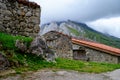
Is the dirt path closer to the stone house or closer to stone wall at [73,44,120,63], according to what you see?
the stone house

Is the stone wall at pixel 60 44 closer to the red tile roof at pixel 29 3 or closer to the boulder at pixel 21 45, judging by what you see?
the red tile roof at pixel 29 3

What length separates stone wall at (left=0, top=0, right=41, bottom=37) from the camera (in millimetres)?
11383

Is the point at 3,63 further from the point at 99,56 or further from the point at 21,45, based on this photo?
the point at 99,56

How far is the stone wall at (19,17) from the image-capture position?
37.3 ft

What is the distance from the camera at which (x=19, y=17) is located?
39.3 ft

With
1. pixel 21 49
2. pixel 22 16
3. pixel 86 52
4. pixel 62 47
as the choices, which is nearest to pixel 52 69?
pixel 21 49

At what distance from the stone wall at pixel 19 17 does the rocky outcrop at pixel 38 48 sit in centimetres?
159

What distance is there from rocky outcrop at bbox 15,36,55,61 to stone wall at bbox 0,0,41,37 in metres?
1.59

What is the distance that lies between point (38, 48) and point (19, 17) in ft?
7.40

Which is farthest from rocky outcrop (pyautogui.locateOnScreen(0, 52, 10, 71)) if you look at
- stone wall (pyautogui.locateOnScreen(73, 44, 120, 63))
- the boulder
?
stone wall (pyautogui.locateOnScreen(73, 44, 120, 63))

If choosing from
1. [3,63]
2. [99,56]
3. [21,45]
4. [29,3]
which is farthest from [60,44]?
[3,63]

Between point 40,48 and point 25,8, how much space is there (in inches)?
97.2

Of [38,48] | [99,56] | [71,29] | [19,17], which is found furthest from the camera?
[71,29]

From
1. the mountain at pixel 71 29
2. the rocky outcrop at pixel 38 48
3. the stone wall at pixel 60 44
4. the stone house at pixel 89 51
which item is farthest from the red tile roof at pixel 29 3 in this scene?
the mountain at pixel 71 29
